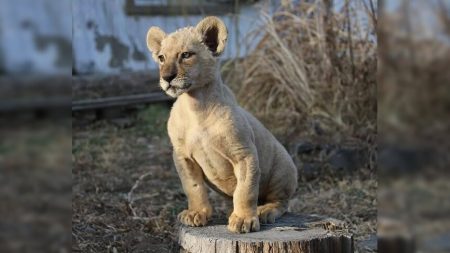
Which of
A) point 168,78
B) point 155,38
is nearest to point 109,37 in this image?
point 155,38

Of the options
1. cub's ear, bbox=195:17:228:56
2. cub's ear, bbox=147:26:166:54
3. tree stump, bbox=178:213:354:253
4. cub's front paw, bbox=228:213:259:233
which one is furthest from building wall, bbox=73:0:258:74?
cub's front paw, bbox=228:213:259:233

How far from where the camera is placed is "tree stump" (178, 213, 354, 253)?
8.35 ft

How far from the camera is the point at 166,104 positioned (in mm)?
8703

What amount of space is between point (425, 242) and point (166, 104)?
292 inches

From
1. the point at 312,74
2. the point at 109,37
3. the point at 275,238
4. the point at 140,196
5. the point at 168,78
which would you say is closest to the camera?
the point at 168,78

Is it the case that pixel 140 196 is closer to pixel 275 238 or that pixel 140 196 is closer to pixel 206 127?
pixel 206 127

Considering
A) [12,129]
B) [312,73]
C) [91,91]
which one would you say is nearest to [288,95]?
[312,73]

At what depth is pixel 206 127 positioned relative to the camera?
2688 millimetres

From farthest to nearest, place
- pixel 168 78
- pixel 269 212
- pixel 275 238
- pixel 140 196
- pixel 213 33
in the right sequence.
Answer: pixel 140 196
pixel 269 212
pixel 213 33
pixel 275 238
pixel 168 78

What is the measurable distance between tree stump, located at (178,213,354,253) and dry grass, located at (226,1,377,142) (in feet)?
12.4

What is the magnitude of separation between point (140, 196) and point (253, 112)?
2167 millimetres

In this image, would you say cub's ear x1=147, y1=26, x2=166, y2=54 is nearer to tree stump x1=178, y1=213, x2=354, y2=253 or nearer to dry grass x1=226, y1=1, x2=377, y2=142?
tree stump x1=178, y1=213, x2=354, y2=253

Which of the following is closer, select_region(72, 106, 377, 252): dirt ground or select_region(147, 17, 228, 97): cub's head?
select_region(147, 17, 228, 97): cub's head

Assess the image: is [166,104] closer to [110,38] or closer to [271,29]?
[110,38]
